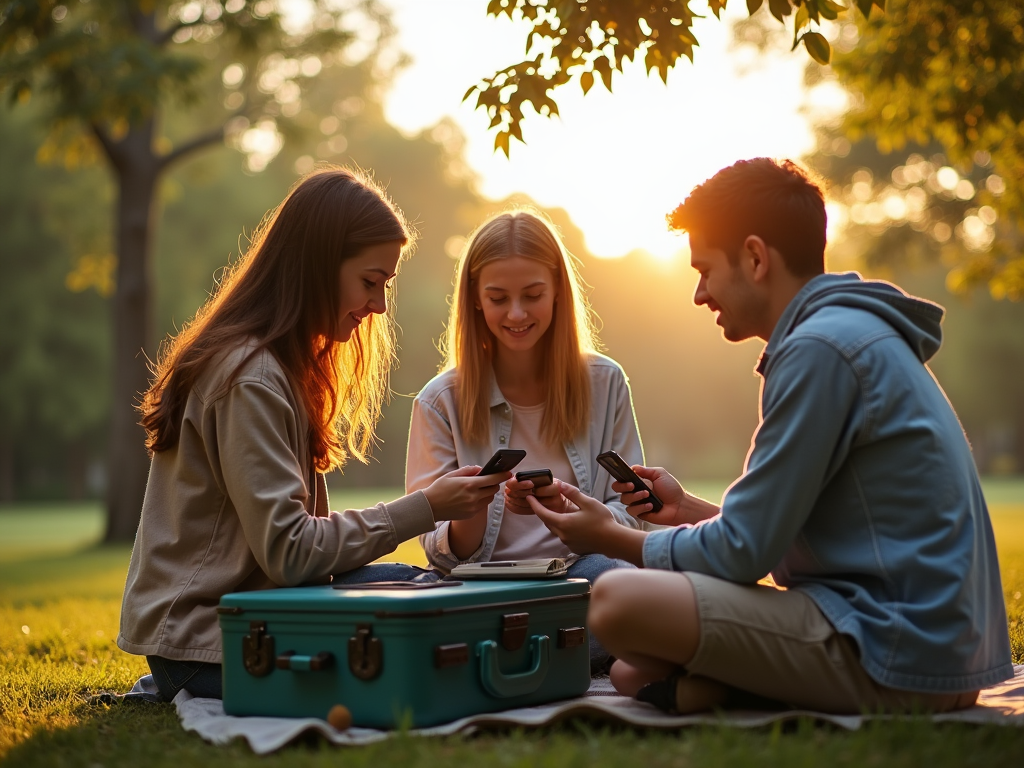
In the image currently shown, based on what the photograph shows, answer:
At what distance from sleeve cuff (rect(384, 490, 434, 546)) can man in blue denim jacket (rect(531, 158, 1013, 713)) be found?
2.87 ft

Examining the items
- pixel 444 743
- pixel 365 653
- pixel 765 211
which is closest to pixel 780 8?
pixel 765 211

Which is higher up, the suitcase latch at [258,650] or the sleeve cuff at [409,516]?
the sleeve cuff at [409,516]

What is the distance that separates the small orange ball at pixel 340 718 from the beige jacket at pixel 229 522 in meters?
0.58

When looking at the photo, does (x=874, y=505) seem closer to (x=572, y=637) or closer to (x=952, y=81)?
(x=572, y=637)

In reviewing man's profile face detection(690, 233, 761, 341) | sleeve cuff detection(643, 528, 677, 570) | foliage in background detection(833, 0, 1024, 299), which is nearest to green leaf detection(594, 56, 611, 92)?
man's profile face detection(690, 233, 761, 341)

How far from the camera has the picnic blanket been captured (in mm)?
3094

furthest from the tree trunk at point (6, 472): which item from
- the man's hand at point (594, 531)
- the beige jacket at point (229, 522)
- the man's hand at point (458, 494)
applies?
the man's hand at point (594, 531)

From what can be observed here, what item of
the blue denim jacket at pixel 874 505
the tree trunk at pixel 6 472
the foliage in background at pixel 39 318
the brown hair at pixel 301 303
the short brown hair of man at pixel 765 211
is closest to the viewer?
the blue denim jacket at pixel 874 505

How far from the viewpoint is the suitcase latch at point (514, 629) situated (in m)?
3.54

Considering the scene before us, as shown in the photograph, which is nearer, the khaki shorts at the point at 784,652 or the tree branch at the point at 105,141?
the khaki shorts at the point at 784,652

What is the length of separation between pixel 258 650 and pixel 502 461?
1075mm

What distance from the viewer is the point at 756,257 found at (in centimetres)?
344

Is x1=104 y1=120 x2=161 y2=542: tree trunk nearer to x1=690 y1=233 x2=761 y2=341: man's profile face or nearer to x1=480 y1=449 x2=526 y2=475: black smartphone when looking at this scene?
x1=480 y1=449 x2=526 y2=475: black smartphone

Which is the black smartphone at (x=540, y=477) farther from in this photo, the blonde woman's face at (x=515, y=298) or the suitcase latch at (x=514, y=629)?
the blonde woman's face at (x=515, y=298)
